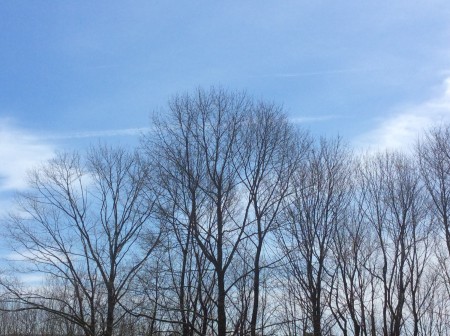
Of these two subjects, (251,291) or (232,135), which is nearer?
(232,135)

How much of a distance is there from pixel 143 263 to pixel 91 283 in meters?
3.33

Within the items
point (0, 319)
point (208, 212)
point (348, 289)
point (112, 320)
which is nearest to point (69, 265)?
point (112, 320)

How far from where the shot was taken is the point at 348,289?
67.9ft

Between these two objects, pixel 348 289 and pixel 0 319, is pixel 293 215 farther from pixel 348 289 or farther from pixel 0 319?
pixel 0 319

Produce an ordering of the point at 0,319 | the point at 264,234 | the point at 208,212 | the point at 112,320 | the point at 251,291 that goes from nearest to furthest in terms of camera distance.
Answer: the point at 264,234 → the point at 208,212 → the point at 251,291 → the point at 112,320 → the point at 0,319

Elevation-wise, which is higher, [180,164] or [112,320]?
[180,164]

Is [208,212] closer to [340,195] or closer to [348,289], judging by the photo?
[340,195]

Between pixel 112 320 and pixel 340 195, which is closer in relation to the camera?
pixel 340 195

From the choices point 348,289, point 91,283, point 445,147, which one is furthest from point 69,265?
point 445,147

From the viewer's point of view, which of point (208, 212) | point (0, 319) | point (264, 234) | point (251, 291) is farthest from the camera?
point (0, 319)

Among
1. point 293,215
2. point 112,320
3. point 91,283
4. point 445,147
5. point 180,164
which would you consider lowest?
point 112,320

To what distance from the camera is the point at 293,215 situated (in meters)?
19.2

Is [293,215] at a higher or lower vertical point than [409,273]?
higher

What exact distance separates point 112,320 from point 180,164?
31.3 ft
